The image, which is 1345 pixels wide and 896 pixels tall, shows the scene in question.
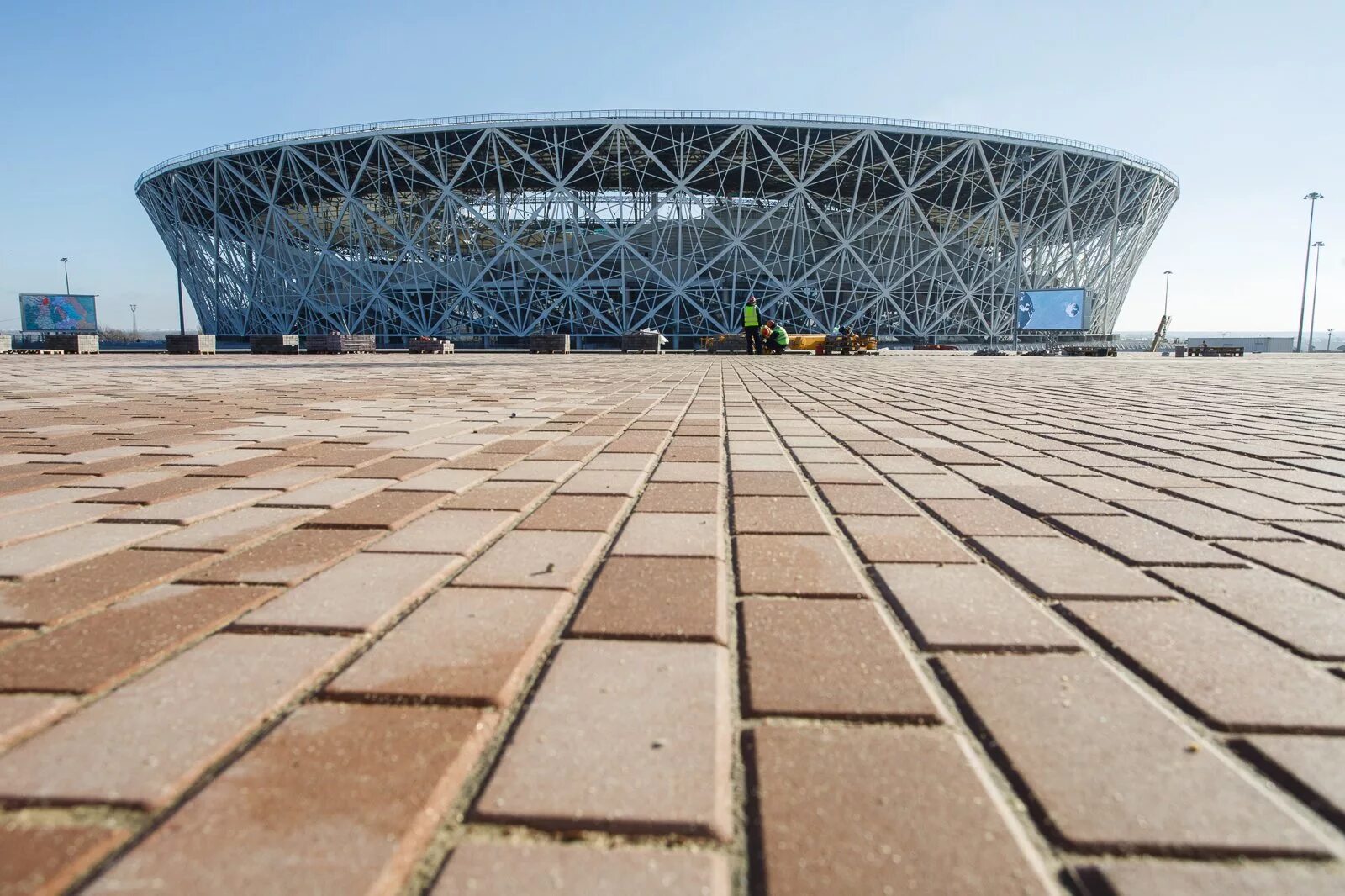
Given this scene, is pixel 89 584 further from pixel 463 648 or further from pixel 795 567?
pixel 795 567

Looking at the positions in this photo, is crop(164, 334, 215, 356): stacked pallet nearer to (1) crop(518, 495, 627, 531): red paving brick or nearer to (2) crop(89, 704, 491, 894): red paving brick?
(1) crop(518, 495, 627, 531): red paving brick

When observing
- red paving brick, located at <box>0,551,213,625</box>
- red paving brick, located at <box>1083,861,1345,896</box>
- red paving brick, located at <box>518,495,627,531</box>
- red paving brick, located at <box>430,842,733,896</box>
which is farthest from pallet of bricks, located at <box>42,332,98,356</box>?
red paving brick, located at <box>1083,861,1345,896</box>

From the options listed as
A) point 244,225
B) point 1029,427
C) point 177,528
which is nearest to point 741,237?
point 244,225

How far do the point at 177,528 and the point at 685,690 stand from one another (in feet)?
7.18

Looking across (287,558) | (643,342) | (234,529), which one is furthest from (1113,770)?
(643,342)

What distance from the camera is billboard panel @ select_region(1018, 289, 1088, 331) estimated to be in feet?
109

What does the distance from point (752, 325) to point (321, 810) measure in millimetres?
23021

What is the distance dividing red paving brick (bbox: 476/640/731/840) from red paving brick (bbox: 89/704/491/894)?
4.0 inches

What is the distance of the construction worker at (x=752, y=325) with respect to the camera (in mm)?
22828

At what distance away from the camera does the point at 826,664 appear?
149 centimetres

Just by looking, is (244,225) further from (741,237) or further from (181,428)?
(181,428)

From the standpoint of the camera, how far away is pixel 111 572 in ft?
6.84

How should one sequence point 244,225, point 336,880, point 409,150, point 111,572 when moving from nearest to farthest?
point 336,880, point 111,572, point 409,150, point 244,225

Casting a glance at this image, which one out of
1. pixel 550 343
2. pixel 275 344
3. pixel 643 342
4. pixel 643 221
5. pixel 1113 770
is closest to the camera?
pixel 1113 770
